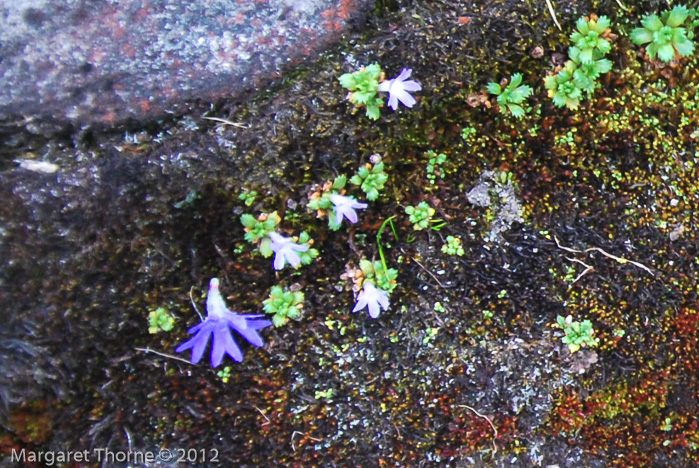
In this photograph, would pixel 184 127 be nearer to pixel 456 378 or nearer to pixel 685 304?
pixel 456 378

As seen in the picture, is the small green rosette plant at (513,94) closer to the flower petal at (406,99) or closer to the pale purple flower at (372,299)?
the flower petal at (406,99)

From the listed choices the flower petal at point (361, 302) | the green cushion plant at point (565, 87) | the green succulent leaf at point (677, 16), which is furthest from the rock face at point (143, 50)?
the green succulent leaf at point (677, 16)

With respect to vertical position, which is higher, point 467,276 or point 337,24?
point 337,24

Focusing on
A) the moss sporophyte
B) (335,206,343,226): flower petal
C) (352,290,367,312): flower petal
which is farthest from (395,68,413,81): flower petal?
(352,290,367,312): flower petal

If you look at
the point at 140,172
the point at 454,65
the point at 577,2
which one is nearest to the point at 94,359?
the point at 140,172

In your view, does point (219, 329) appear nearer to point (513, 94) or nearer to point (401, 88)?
point (401, 88)
